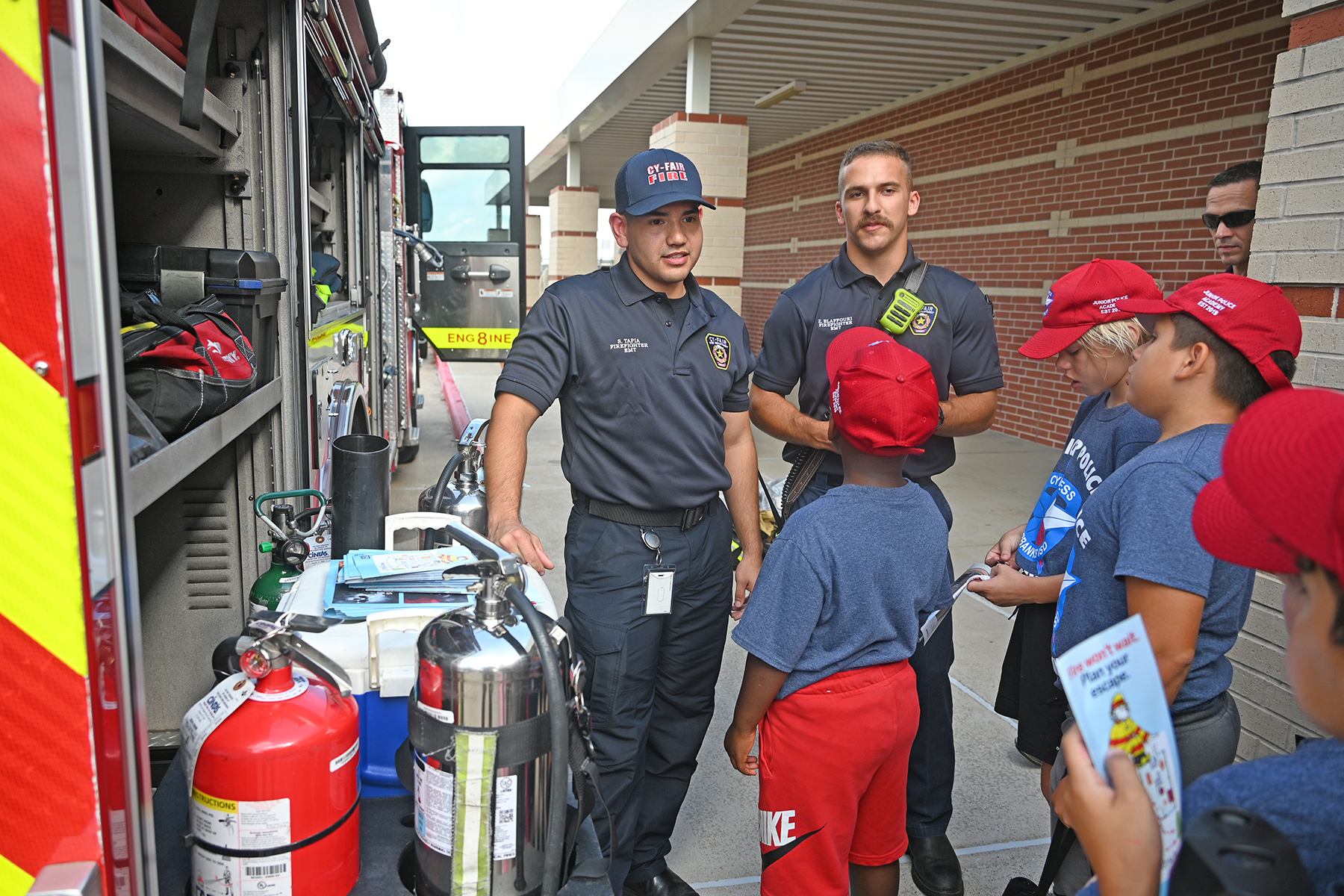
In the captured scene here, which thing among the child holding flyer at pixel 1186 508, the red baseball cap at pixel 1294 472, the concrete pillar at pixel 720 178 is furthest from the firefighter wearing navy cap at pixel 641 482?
the concrete pillar at pixel 720 178

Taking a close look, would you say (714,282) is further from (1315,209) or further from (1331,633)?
A: (1331,633)

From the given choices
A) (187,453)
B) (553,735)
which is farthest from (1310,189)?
(187,453)

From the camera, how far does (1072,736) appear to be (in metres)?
1.12

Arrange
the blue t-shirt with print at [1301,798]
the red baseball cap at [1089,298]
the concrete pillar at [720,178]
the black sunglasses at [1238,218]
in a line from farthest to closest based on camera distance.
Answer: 1. the concrete pillar at [720,178]
2. the black sunglasses at [1238,218]
3. the red baseball cap at [1089,298]
4. the blue t-shirt with print at [1301,798]

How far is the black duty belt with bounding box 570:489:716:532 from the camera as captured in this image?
2459 millimetres

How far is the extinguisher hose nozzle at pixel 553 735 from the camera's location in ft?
4.46

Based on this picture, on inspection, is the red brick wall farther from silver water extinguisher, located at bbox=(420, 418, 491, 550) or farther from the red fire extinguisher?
the red fire extinguisher

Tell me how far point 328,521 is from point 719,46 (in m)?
9.48

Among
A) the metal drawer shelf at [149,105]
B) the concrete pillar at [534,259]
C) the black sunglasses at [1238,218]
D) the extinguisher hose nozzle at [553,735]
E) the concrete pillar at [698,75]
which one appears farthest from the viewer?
the concrete pillar at [534,259]

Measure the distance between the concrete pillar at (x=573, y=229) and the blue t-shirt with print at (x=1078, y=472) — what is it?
18.5 m

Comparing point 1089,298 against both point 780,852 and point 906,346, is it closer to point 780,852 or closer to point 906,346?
point 906,346

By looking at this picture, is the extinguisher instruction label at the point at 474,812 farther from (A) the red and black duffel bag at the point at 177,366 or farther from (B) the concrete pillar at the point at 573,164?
(B) the concrete pillar at the point at 573,164

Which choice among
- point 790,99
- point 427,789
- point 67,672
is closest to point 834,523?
point 427,789

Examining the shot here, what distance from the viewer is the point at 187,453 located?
1.76 metres
